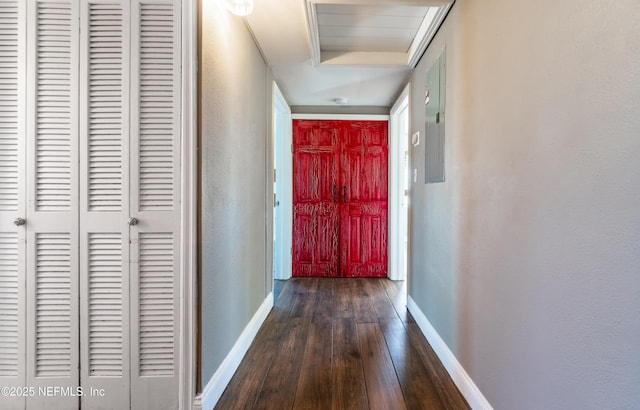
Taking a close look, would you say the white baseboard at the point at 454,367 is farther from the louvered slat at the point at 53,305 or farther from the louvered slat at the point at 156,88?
the louvered slat at the point at 53,305

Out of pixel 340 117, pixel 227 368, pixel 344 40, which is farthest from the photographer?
pixel 340 117

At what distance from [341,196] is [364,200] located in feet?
0.99

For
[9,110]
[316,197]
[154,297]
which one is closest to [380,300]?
[316,197]

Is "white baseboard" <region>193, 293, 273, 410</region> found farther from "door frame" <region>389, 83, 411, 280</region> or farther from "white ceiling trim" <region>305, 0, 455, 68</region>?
"white ceiling trim" <region>305, 0, 455, 68</region>

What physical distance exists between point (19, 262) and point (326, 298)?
93.3 inches

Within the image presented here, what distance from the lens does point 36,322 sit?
53.1 inches

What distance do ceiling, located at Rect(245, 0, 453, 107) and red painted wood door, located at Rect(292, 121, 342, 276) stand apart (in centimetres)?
63

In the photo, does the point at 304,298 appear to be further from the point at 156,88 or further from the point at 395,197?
the point at 156,88

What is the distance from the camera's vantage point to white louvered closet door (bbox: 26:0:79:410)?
1340 millimetres

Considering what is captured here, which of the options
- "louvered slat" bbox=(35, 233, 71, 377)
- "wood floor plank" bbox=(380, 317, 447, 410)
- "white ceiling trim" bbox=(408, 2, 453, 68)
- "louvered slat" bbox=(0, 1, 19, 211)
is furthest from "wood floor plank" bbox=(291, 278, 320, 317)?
"white ceiling trim" bbox=(408, 2, 453, 68)

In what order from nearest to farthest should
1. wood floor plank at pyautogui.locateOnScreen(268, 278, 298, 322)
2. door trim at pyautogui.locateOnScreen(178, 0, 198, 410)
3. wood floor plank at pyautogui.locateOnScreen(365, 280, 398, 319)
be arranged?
door trim at pyautogui.locateOnScreen(178, 0, 198, 410) → wood floor plank at pyautogui.locateOnScreen(268, 278, 298, 322) → wood floor plank at pyautogui.locateOnScreen(365, 280, 398, 319)

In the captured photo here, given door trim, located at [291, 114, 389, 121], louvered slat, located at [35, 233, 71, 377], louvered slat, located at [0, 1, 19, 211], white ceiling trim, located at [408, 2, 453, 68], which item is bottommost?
louvered slat, located at [35, 233, 71, 377]

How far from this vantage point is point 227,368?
5.46 feet

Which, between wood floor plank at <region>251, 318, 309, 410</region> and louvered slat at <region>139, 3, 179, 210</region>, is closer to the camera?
louvered slat at <region>139, 3, 179, 210</region>
